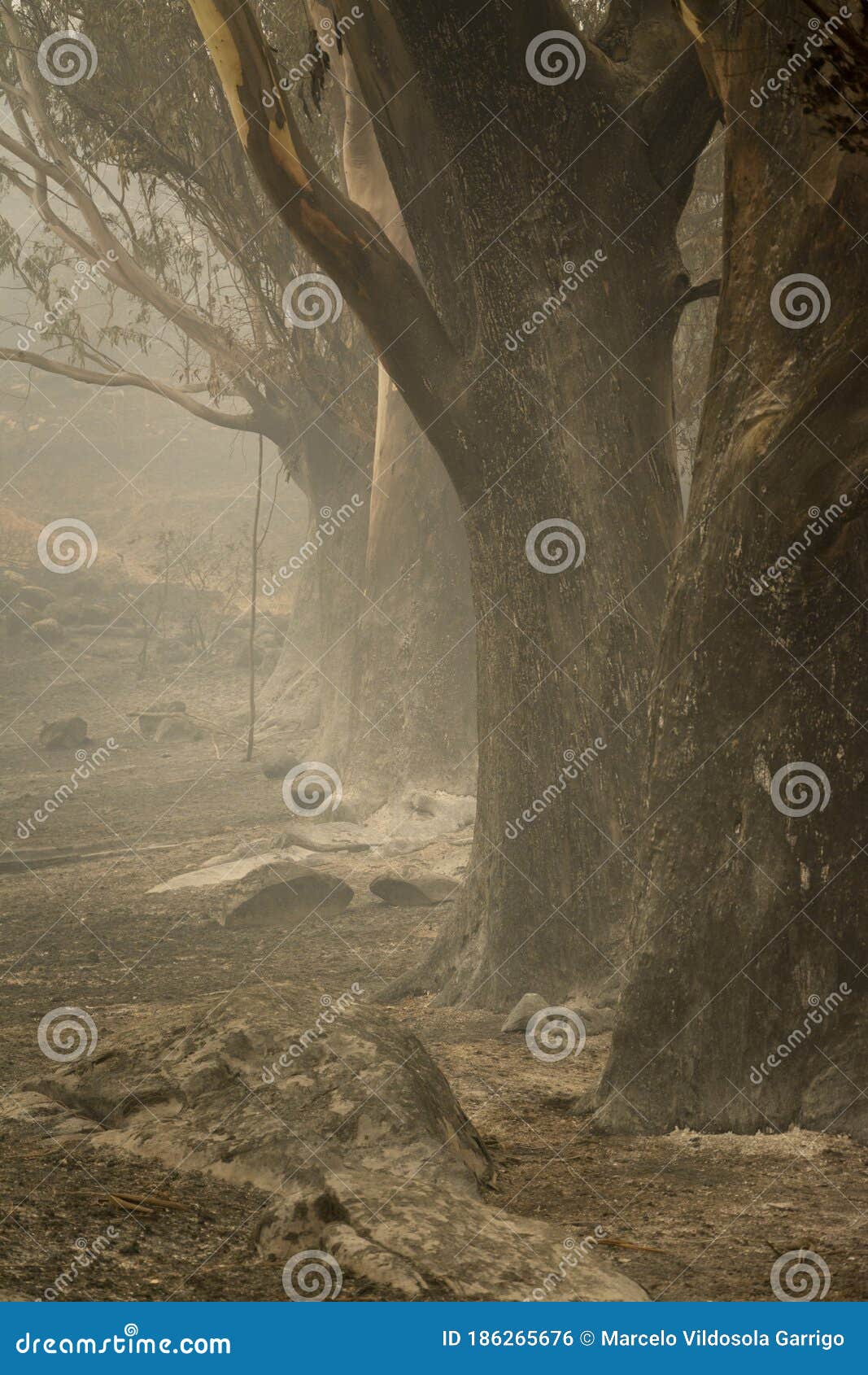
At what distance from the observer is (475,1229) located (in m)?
2.53

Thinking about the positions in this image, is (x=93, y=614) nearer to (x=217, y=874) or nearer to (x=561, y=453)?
(x=217, y=874)

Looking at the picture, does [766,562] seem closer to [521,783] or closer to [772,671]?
[772,671]

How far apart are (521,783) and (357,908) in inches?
113

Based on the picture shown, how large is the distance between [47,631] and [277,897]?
45.9 ft

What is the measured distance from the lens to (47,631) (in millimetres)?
20219

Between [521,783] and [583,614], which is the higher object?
[583,614]

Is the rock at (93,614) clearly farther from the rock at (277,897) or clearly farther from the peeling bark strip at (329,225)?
the peeling bark strip at (329,225)

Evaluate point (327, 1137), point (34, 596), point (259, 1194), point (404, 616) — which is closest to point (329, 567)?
point (404, 616)

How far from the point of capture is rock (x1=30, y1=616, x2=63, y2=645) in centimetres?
2005

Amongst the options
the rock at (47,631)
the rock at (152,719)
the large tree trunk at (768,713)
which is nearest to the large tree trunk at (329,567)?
the rock at (152,719)

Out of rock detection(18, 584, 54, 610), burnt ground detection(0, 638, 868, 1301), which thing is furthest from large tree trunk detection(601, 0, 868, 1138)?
rock detection(18, 584, 54, 610)

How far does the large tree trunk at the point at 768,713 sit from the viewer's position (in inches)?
130

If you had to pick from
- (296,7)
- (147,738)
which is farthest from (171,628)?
(296,7)

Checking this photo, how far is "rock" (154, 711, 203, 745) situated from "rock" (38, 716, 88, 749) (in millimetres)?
1032
